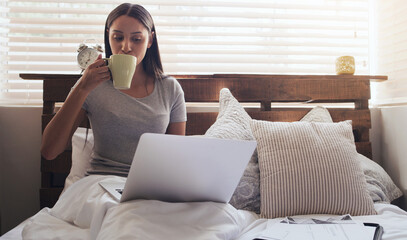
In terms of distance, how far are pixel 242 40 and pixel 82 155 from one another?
106cm

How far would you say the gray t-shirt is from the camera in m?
1.36

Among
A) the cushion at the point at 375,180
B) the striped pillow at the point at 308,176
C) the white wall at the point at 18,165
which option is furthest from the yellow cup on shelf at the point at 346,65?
the white wall at the point at 18,165

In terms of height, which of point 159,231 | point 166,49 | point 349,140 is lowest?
point 159,231

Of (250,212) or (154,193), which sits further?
(250,212)

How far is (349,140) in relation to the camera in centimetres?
148

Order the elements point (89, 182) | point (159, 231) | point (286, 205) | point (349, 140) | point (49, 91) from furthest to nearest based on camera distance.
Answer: point (49, 91) → point (349, 140) → point (286, 205) → point (89, 182) → point (159, 231)

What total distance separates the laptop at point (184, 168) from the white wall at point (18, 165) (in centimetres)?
102

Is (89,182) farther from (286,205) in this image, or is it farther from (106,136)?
(286,205)

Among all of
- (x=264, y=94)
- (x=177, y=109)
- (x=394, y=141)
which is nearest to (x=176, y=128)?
(x=177, y=109)

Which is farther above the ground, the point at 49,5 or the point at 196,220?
the point at 49,5

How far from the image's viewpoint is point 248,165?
1.41 metres

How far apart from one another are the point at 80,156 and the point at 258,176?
729mm

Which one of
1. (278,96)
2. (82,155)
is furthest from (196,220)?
(278,96)

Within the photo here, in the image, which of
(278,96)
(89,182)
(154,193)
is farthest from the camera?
(278,96)
